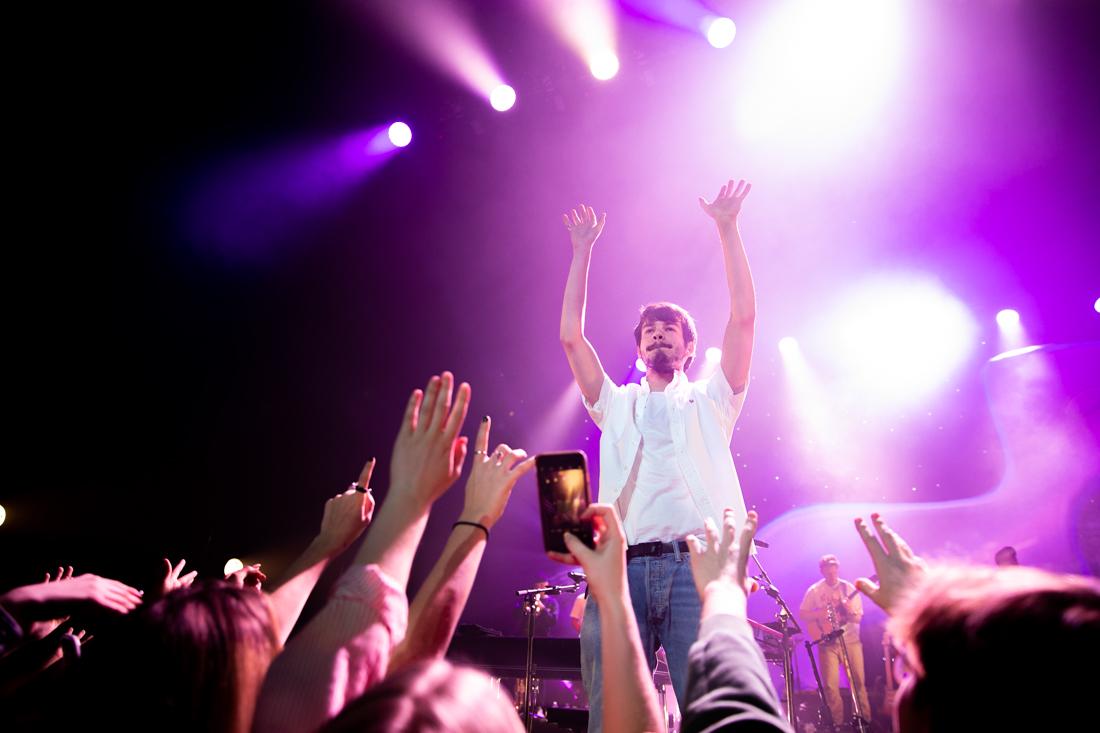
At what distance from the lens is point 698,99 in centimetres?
700

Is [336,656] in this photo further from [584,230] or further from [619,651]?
[584,230]

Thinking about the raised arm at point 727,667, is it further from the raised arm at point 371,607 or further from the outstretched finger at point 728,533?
the raised arm at point 371,607

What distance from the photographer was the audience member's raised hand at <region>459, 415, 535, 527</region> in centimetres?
143

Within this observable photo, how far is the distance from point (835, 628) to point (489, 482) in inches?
357

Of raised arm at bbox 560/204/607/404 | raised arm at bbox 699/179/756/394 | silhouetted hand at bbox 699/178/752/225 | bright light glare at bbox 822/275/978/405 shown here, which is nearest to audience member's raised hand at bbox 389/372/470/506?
raised arm at bbox 560/204/607/404

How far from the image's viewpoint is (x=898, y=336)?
33.7 feet

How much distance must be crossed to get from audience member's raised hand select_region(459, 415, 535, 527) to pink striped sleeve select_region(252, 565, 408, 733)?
0.33 meters

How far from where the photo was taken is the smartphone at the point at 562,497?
1.55m

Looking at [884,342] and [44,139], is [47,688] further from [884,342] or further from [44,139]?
[884,342]

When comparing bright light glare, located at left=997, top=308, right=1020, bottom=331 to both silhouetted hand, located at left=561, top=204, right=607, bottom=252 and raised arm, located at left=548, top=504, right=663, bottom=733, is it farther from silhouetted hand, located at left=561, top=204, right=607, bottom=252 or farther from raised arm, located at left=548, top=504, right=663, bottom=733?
raised arm, located at left=548, top=504, right=663, bottom=733

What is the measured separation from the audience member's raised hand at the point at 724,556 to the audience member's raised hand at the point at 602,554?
Answer: 0.20 m

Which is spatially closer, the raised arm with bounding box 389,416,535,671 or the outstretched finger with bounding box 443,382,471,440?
the raised arm with bounding box 389,416,535,671

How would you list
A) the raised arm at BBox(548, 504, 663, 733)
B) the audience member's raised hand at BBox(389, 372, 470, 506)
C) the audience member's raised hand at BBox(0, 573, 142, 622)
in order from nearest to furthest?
the raised arm at BBox(548, 504, 663, 733) < the audience member's raised hand at BBox(389, 372, 470, 506) < the audience member's raised hand at BBox(0, 573, 142, 622)

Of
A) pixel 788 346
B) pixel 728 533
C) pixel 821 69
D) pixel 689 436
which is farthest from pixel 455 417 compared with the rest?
pixel 788 346
